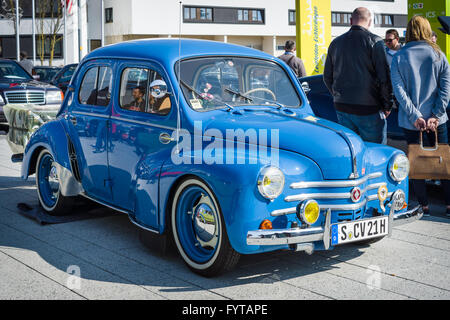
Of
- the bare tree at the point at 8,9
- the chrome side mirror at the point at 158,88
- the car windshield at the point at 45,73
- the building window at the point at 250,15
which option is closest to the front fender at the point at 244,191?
the chrome side mirror at the point at 158,88

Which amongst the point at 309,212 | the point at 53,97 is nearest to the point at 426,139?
the point at 309,212

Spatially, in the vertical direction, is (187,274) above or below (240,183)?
below

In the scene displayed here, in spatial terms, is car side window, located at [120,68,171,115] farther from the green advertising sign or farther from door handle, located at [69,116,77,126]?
the green advertising sign

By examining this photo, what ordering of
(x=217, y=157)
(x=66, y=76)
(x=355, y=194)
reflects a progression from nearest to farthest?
(x=217, y=157), (x=355, y=194), (x=66, y=76)

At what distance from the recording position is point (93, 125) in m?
5.97

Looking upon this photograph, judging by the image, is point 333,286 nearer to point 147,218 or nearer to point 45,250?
point 147,218

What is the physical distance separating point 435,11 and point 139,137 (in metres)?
10.1

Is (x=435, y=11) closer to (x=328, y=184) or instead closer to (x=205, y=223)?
(x=328, y=184)

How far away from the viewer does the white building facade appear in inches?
1902

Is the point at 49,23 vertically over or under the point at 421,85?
over

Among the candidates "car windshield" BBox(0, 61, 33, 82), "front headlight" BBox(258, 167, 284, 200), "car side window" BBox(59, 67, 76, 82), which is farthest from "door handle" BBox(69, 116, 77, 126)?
"car side window" BBox(59, 67, 76, 82)
